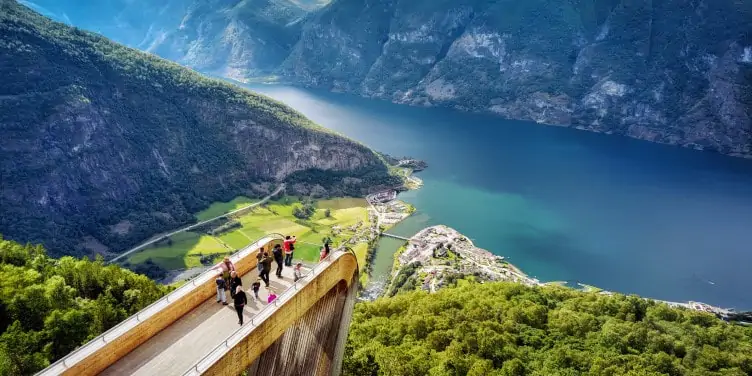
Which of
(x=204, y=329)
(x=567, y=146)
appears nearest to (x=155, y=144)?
(x=204, y=329)

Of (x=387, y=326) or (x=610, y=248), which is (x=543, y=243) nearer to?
(x=610, y=248)

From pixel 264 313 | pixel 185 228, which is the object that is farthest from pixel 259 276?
pixel 185 228

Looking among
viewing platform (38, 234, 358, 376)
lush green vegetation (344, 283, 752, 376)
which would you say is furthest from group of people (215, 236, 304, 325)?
lush green vegetation (344, 283, 752, 376)

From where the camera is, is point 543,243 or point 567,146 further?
point 567,146

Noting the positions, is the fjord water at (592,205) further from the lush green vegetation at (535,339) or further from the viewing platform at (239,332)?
the viewing platform at (239,332)

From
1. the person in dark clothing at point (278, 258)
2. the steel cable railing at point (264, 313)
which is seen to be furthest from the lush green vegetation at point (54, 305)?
the steel cable railing at point (264, 313)

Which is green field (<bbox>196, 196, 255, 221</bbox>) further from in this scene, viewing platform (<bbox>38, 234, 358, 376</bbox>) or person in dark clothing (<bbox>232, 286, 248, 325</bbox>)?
person in dark clothing (<bbox>232, 286, 248, 325</bbox>)
